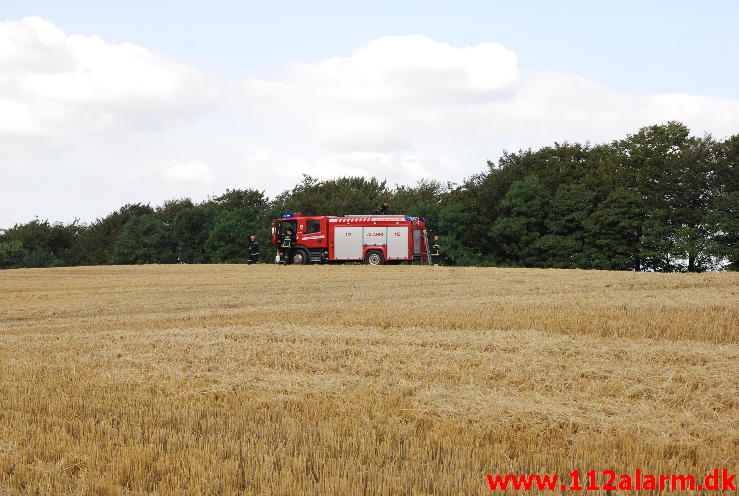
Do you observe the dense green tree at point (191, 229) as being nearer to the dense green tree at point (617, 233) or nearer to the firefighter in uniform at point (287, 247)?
the firefighter in uniform at point (287, 247)

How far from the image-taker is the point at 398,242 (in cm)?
3616

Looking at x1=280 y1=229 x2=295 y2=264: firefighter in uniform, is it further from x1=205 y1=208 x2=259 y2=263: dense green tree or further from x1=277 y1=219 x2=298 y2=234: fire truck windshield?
x1=205 y1=208 x2=259 y2=263: dense green tree

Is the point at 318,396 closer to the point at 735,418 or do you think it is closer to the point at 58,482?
the point at 58,482

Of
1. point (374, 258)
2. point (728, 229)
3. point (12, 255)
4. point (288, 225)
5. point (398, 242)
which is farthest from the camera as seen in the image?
point (12, 255)

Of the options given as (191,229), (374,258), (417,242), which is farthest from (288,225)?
(191,229)

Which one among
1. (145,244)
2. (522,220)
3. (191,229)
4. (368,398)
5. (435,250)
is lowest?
(368,398)

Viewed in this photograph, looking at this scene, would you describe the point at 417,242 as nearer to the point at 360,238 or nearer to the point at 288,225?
the point at 360,238

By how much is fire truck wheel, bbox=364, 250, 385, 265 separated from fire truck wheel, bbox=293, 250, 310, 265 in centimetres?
335

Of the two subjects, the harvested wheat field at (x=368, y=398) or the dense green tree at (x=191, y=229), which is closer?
the harvested wheat field at (x=368, y=398)

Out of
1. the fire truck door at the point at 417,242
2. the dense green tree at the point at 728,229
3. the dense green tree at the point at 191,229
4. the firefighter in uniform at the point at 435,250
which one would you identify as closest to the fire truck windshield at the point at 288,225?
the fire truck door at the point at 417,242

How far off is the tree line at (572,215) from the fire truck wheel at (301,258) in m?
19.4

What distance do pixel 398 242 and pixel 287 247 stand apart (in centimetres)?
630

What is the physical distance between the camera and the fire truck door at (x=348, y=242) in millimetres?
36188

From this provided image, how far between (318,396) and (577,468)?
3023 mm
